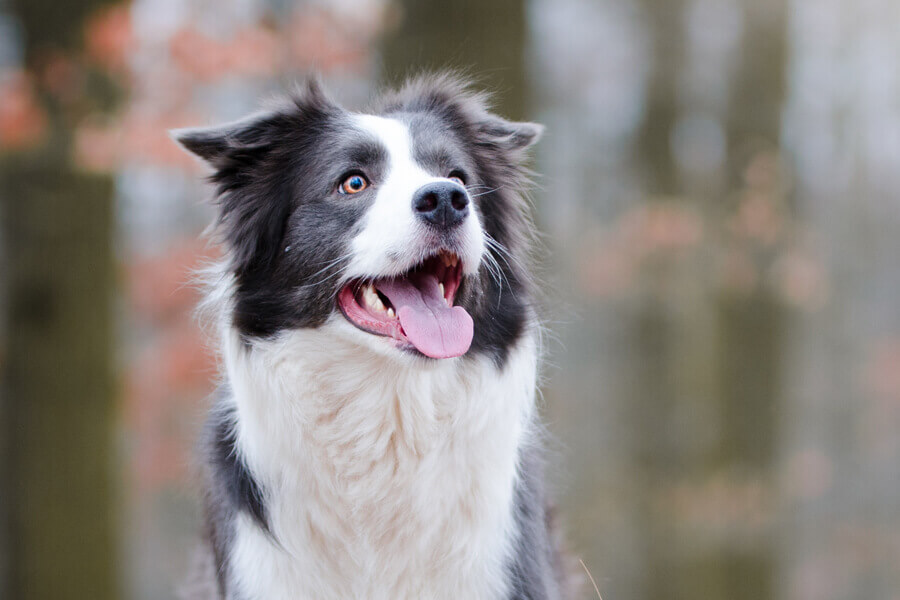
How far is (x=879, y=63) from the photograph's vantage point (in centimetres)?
1020

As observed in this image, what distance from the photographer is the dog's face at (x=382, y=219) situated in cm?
294

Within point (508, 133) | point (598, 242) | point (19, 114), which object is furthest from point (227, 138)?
point (598, 242)

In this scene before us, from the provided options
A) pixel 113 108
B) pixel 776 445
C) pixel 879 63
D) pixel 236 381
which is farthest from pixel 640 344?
pixel 236 381

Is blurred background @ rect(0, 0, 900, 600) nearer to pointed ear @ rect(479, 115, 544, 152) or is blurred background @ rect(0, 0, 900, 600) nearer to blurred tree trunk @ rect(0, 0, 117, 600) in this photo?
blurred tree trunk @ rect(0, 0, 117, 600)

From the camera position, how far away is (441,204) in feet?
9.37

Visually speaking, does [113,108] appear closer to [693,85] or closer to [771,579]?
[693,85]

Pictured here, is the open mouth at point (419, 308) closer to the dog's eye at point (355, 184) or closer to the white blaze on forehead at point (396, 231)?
the white blaze on forehead at point (396, 231)

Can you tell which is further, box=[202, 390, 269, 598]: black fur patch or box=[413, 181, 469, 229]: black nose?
box=[202, 390, 269, 598]: black fur patch

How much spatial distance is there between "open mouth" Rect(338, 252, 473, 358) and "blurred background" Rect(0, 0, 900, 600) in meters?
3.04

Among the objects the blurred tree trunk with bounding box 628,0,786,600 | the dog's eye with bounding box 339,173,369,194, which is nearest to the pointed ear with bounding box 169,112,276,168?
the dog's eye with bounding box 339,173,369,194

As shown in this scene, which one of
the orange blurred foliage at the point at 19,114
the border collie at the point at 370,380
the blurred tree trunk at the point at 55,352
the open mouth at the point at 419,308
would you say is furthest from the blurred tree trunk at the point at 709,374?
the open mouth at the point at 419,308

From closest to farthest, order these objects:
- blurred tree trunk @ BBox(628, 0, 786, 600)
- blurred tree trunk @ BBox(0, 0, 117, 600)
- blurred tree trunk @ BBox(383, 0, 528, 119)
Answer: blurred tree trunk @ BBox(383, 0, 528, 119), blurred tree trunk @ BBox(0, 0, 117, 600), blurred tree trunk @ BBox(628, 0, 786, 600)

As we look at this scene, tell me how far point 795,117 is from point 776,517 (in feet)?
13.0

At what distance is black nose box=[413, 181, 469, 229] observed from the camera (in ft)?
9.39
